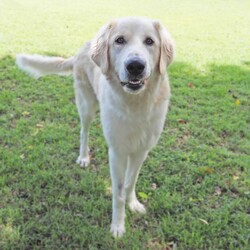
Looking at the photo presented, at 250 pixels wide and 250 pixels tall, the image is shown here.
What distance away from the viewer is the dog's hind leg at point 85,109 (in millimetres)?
3883

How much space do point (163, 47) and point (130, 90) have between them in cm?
50

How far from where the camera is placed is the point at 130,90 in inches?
101

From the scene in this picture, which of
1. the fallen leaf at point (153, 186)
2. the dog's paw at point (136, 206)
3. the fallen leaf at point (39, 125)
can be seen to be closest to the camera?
the dog's paw at point (136, 206)

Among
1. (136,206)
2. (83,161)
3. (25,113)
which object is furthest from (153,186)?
(25,113)

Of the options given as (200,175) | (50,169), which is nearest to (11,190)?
(50,169)

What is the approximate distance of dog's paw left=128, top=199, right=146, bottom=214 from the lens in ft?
11.0

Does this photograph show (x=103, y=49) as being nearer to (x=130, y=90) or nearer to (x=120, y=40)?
(x=120, y=40)

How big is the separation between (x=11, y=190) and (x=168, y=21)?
36.0 ft

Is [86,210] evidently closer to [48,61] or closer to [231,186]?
[231,186]

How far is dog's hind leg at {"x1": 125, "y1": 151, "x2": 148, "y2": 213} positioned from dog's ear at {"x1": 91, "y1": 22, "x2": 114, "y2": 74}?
0.90 metres

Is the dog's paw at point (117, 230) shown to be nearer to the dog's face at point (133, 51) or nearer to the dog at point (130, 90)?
the dog at point (130, 90)

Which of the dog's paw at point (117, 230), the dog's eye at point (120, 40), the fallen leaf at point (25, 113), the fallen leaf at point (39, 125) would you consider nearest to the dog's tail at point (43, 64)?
the fallen leaf at point (39, 125)

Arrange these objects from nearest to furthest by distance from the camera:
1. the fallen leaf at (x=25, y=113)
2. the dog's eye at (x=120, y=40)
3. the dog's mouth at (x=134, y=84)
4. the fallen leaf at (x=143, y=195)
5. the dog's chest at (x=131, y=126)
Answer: the dog's mouth at (x=134, y=84), the dog's eye at (x=120, y=40), the dog's chest at (x=131, y=126), the fallen leaf at (x=143, y=195), the fallen leaf at (x=25, y=113)

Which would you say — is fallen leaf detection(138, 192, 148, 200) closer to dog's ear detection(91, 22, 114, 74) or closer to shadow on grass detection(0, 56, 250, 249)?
shadow on grass detection(0, 56, 250, 249)
